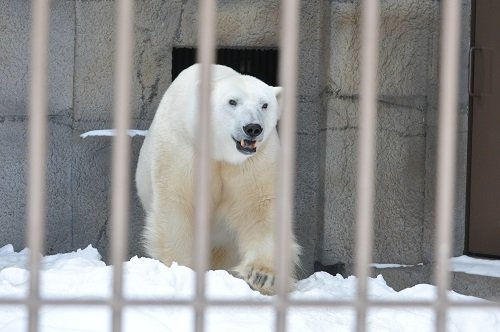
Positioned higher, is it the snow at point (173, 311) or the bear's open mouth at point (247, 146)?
the bear's open mouth at point (247, 146)

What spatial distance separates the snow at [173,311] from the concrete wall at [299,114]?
1101mm

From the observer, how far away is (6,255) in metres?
5.18

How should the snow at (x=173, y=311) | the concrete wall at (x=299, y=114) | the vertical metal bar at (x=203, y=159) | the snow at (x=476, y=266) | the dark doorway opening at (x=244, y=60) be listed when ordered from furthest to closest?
the dark doorway opening at (x=244, y=60), the concrete wall at (x=299, y=114), the snow at (x=476, y=266), the snow at (x=173, y=311), the vertical metal bar at (x=203, y=159)

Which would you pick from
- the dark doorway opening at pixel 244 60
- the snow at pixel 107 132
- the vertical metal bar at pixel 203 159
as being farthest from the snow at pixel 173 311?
the dark doorway opening at pixel 244 60

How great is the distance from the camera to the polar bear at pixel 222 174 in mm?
4367

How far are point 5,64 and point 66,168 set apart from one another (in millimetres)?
589

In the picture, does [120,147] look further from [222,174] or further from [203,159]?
[222,174]

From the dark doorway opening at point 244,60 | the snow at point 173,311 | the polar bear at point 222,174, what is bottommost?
the snow at point 173,311

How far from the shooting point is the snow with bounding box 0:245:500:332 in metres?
3.19

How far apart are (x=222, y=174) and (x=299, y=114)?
3.02 feet

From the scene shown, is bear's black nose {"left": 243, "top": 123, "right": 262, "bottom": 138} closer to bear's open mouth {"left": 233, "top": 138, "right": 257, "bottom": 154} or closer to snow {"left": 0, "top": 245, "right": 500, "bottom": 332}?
bear's open mouth {"left": 233, "top": 138, "right": 257, "bottom": 154}

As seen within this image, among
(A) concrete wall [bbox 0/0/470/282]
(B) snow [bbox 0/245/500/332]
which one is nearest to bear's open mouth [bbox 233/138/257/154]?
(B) snow [bbox 0/245/500/332]

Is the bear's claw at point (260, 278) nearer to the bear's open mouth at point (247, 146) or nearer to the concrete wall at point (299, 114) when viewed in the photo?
the bear's open mouth at point (247, 146)

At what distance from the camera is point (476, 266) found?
16.2 feet
